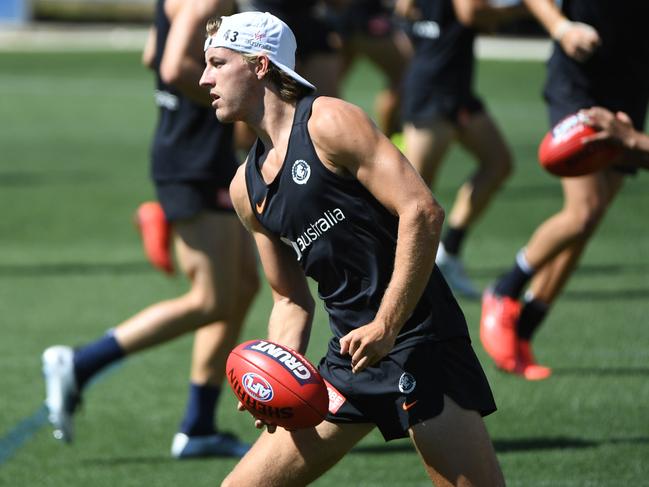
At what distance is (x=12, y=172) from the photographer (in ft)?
47.9

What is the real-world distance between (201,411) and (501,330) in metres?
1.93

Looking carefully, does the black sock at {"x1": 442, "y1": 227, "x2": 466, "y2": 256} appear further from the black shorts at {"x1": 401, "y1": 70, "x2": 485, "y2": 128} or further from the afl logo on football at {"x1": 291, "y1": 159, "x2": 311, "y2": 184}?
the afl logo on football at {"x1": 291, "y1": 159, "x2": 311, "y2": 184}

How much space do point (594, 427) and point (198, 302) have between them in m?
1.97

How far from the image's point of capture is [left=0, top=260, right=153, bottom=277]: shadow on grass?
10.1 metres

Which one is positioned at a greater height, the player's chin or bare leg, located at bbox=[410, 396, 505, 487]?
the player's chin

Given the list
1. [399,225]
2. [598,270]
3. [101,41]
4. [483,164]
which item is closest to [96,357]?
[399,225]

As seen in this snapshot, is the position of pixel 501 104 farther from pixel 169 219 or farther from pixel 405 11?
pixel 169 219

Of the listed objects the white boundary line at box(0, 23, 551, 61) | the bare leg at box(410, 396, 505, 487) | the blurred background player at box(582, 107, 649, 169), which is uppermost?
the blurred background player at box(582, 107, 649, 169)

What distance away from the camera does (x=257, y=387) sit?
4090 millimetres

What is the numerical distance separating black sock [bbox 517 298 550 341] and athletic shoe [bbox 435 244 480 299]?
1.86m

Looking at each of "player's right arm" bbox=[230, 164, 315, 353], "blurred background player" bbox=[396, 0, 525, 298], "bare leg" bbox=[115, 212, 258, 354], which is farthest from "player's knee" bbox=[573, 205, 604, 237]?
"player's right arm" bbox=[230, 164, 315, 353]

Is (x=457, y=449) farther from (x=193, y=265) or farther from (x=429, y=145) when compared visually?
(x=429, y=145)

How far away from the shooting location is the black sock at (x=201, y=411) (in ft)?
20.2

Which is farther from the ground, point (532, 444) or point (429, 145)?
point (532, 444)
